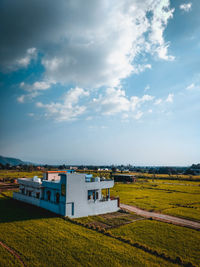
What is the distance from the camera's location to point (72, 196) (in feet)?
93.7

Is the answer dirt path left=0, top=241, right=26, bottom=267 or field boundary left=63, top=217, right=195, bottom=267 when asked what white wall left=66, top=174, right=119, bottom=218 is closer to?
field boundary left=63, top=217, right=195, bottom=267

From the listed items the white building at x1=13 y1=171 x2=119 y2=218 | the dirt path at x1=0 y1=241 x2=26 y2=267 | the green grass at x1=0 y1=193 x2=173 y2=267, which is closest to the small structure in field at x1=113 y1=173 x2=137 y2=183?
the white building at x1=13 y1=171 x2=119 y2=218

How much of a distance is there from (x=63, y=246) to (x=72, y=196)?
9941mm

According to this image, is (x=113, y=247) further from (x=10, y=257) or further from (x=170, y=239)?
(x=10, y=257)

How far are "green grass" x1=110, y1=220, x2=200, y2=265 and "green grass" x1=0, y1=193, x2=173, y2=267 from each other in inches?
85.9

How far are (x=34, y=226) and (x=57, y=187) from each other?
6.84 metres

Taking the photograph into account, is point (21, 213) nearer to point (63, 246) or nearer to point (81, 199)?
point (81, 199)

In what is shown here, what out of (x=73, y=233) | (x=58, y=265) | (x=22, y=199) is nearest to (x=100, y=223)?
(x=73, y=233)

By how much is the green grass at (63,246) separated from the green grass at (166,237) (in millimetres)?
2182

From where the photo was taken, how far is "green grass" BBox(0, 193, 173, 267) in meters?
16.2

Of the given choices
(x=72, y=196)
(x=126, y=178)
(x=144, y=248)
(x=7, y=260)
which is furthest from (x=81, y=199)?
(x=126, y=178)

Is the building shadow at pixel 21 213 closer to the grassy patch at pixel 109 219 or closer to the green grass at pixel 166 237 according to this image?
the grassy patch at pixel 109 219

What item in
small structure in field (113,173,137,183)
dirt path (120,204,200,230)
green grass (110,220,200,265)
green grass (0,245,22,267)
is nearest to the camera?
green grass (0,245,22,267)

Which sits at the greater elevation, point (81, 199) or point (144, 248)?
point (81, 199)
